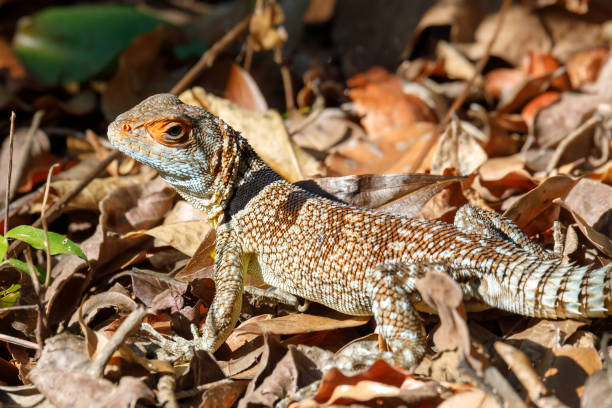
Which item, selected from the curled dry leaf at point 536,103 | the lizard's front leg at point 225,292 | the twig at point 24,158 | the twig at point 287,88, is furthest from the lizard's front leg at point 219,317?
the curled dry leaf at point 536,103

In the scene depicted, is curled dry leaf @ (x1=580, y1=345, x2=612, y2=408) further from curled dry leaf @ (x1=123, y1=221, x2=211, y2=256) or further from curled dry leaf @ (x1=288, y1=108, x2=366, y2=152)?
curled dry leaf @ (x1=288, y1=108, x2=366, y2=152)

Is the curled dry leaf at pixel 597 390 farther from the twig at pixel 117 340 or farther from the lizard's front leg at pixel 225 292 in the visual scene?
the twig at pixel 117 340

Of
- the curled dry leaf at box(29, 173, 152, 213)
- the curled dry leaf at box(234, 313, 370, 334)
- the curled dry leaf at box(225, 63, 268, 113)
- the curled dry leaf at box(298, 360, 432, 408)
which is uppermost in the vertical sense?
the curled dry leaf at box(225, 63, 268, 113)

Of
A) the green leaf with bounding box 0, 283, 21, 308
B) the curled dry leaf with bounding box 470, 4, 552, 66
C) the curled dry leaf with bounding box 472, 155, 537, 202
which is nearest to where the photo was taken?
the green leaf with bounding box 0, 283, 21, 308

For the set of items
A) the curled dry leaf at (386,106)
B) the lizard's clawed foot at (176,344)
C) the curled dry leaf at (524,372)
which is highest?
the curled dry leaf at (386,106)

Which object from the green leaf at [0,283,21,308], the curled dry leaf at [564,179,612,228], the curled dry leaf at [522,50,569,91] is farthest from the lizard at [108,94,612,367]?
the curled dry leaf at [522,50,569,91]

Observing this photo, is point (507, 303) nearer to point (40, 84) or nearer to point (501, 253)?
point (501, 253)

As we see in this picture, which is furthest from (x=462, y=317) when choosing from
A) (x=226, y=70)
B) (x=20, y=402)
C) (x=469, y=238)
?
(x=226, y=70)

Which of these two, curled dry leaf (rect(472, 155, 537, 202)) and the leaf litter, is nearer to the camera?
the leaf litter
